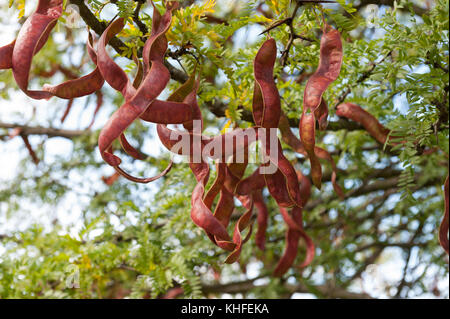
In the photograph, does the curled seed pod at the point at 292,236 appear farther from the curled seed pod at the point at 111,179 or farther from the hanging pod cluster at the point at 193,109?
the curled seed pod at the point at 111,179

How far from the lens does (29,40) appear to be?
732 mm

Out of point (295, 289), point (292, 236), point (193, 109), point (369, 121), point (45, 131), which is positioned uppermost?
point (193, 109)

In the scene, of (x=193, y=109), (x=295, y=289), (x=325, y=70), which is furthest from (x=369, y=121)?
(x=295, y=289)

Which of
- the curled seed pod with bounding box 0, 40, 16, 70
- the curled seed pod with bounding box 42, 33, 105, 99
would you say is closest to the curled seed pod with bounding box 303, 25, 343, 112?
the curled seed pod with bounding box 42, 33, 105, 99

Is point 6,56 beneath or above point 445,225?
above

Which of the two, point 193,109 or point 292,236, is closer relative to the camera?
point 193,109

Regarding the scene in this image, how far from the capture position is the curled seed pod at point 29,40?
729 millimetres

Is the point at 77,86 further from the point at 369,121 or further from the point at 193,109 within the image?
the point at 369,121

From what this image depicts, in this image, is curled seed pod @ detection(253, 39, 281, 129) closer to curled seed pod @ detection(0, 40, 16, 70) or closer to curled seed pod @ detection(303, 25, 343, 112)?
curled seed pod @ detection(303, 25, 343, 112)

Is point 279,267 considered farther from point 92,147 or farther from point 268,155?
point 92,147

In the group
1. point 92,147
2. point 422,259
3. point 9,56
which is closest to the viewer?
point 9,56
